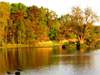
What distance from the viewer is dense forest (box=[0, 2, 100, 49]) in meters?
64.9

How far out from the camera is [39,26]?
74.3 meters

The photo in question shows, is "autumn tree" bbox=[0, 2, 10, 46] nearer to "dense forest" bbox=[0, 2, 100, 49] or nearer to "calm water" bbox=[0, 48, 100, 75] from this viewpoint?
"dense forest" bbox=[0, 2, 100, 49]

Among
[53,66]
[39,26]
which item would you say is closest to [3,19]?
[39,26]

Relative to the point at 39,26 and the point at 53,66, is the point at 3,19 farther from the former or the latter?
the point at 53,66

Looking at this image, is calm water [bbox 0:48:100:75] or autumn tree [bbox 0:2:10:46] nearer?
calm water [bbox 0:48:100:75]

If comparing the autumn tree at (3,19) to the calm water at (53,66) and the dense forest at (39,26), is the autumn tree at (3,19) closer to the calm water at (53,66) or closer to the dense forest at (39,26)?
the dense forest at (39,26)

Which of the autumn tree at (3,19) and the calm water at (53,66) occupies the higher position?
the autumn tree at (3,19)

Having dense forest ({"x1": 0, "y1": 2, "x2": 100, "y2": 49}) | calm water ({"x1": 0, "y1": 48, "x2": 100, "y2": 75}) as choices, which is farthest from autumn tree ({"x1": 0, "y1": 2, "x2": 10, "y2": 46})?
calm water ({"x1": 0, "y1": 48, "x2": 100, "y2": 75})

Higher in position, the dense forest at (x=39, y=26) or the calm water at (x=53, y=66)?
the dense forest at (x=39, y=26)

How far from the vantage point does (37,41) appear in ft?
236

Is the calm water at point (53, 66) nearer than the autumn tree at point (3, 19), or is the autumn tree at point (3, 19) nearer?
the calm water at point (53, 66)

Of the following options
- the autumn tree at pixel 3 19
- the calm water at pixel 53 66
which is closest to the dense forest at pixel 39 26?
the autumn tree at pixel 3 19

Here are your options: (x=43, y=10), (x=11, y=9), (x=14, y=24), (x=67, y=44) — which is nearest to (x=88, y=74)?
(x=67, y=44)

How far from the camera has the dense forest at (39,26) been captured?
64.9 meters
